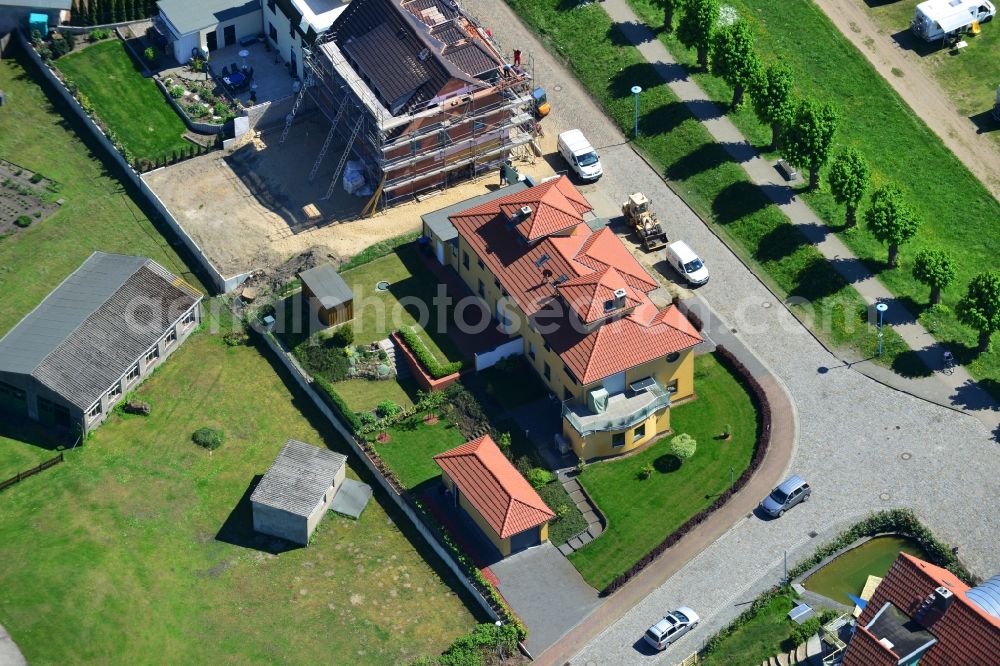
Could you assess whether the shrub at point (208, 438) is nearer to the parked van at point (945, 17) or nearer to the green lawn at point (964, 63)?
the green lawn at point (964, 63)

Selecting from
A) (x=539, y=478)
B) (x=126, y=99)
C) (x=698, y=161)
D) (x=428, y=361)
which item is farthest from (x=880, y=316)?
(x=126, y=99)

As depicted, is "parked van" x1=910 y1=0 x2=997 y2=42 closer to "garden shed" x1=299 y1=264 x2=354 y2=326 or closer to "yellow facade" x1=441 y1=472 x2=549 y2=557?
"garden shed" x1=299 y1=264 x2=354 y2=326

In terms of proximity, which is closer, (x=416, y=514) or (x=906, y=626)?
(x=906, y=626)

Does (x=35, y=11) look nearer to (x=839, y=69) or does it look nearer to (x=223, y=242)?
(x=223, y=242)

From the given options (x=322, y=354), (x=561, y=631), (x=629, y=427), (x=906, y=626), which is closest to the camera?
(x=906, y=626)

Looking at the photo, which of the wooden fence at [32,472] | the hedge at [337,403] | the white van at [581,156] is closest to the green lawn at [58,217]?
the wooden fence at [32,472]

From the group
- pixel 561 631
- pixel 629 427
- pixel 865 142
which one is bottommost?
pixel 561 631

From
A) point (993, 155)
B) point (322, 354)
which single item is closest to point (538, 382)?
point (322, 354)
